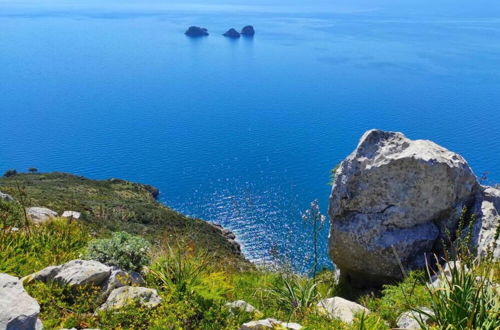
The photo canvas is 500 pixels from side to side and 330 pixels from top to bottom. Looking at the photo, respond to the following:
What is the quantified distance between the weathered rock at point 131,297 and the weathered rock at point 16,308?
1005mm

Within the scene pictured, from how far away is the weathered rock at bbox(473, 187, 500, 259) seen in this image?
10.7 metres

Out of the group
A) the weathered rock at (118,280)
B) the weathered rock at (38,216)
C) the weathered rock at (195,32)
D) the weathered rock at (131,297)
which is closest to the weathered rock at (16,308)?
the weathered rock at (131,297)

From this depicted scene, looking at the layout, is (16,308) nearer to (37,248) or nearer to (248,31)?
(37,248)

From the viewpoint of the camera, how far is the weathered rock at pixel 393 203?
463 inches

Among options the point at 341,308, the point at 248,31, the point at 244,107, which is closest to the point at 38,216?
the point at 341,308

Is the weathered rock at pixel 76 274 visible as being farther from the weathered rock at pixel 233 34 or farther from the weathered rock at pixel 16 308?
the weathered rock at pixel 233 34

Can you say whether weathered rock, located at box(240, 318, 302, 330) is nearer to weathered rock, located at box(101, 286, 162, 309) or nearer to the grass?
weathered rock, located at box(101, 286, 162, 309)

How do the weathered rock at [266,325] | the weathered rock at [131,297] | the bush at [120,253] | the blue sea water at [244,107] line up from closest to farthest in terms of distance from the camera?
the weathered rock at [266,325], the weathered rock at [131,297], the bush at [120,253], the blue sea water at [244,107]

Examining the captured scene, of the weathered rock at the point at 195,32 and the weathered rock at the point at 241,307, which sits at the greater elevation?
the weathered rock at the point at 195,32

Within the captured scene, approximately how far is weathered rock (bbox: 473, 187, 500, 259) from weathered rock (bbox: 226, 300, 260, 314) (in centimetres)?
643

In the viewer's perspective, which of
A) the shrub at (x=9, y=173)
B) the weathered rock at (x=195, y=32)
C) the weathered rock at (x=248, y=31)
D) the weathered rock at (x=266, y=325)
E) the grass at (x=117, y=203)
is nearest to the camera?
the weathered rock at (x=266, y=325)

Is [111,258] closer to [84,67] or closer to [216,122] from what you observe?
[216,122]

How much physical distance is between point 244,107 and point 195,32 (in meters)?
66.8

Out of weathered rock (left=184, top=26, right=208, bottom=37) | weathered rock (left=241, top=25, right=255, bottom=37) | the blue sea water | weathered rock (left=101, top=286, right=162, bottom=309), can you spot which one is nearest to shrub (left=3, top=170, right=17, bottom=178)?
the blue sea water
